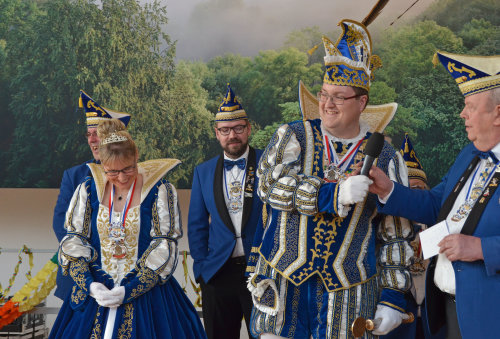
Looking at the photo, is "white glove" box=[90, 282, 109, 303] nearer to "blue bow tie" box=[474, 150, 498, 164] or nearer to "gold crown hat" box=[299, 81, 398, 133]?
"gold crown hat" box=[299, 81, 398, 133]

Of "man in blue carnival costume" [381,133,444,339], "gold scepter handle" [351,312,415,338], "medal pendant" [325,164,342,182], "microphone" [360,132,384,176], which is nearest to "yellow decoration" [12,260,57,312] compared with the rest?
"man in blue carnival costume" [381,133,444,339]

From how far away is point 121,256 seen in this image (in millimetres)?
2814

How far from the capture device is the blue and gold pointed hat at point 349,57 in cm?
232

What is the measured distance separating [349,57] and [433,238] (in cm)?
75

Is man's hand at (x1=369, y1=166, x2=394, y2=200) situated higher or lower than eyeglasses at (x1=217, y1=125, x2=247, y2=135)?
lower

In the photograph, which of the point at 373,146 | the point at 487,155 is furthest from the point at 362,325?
the point at 487,155

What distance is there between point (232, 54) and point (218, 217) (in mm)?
8043

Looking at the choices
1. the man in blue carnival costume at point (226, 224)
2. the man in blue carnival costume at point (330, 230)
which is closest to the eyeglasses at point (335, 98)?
the man in blue carnival costume at point (330, 230)

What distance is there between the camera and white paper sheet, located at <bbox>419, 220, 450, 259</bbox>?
205cm

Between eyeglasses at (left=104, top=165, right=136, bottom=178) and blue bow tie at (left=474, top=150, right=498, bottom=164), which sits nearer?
blue bow tie at (left=474, top=150, right=498, bottom=164)

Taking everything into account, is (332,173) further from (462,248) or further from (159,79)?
(159,79)

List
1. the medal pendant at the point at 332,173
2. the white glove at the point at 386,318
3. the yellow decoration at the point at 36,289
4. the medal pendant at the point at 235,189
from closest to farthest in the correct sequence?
the white glove at the point at 386,318 → the medal pendant at the point at 332,173 → the medal pendant at the point at 235,189 → the yellow decoration at the point at 36,289

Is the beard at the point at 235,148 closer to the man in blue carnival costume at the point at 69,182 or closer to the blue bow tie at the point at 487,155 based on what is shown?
the man in blue carnival costume at the point at 69,182

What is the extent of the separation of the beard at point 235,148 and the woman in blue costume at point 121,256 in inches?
31.4
